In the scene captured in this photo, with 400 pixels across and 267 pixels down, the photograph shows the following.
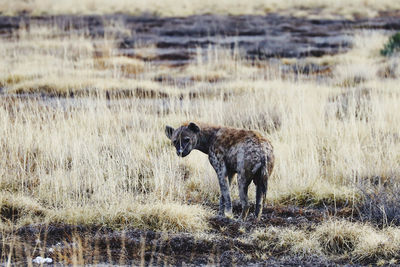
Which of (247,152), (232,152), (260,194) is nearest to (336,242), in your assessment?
(260,194)

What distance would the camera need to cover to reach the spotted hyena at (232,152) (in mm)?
6473

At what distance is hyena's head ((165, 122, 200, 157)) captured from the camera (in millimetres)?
6746

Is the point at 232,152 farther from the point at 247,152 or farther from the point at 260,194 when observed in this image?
the point at 260,194

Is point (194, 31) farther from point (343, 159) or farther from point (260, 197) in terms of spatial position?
point (260, 197)

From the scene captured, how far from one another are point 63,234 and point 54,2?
50764 mm

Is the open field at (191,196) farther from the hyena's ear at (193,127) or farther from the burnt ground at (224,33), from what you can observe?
the burnt ground at (224,33)

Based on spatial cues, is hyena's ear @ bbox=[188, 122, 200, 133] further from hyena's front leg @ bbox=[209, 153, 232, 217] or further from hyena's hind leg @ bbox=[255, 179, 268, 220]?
hyena's hind leg @ bbox=[255, 179, 268, 220]

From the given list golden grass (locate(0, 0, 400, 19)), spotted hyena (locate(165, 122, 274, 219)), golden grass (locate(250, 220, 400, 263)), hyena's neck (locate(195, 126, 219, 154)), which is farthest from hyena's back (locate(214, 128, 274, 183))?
golden grass (locate(0, 0, 400, 19))

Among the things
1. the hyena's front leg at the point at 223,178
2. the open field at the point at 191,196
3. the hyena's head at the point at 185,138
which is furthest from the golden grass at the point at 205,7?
the hyena's head at the point at 185,138

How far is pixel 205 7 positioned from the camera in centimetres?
5331

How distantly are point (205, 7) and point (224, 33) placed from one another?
63.7 feet

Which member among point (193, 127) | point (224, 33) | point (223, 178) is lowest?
point (223, 178)

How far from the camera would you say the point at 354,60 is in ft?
75.0

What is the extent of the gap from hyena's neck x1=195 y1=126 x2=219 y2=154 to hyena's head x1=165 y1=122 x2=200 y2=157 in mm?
100
